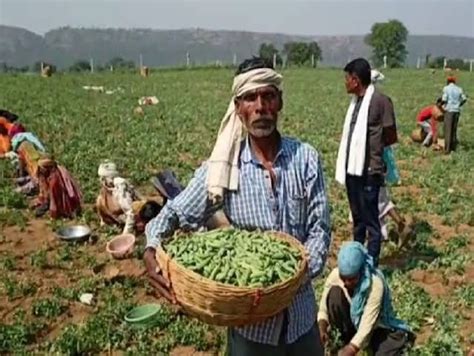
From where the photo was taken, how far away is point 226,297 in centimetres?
226

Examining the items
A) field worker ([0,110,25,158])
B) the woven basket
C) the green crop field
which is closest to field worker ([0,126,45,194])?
the green crop field

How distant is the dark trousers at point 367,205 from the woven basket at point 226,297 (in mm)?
Result: 3676

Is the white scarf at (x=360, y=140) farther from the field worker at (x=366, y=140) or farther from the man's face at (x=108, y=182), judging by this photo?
the man's face at (x=108, y=182)

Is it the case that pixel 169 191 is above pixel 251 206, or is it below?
below

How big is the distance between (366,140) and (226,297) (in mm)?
3929

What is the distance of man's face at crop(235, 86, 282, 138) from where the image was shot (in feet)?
8.54

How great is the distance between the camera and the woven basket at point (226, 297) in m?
2.26

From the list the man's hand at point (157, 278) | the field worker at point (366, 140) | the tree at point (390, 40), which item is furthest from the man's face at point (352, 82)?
the tree at point (390, 40)

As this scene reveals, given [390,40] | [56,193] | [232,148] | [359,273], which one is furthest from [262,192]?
[390,40]

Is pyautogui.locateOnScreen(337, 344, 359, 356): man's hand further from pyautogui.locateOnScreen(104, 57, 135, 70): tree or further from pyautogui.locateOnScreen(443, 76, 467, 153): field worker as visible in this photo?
pyautogui.locateOnScreen(104, 57, 135, 70): tree

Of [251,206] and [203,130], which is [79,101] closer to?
[203,130]

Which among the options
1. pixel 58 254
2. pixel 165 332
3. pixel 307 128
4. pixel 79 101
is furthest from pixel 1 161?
pixel 79 101

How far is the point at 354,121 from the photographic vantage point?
5988mm

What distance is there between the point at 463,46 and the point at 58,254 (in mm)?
165848
